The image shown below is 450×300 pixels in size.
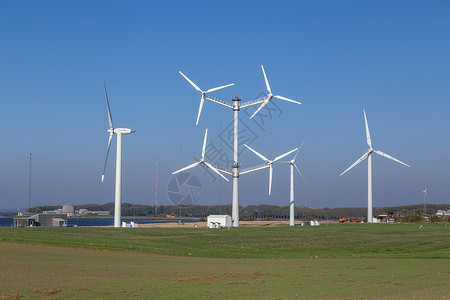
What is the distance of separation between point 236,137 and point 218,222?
18747 mm

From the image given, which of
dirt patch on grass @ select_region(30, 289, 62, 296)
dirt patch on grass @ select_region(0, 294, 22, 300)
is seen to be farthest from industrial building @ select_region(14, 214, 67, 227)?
dirt patch on grass @ select_region(0, 294, 22, 300)

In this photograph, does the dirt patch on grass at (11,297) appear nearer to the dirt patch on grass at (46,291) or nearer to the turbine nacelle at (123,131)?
the dirt patch on grass at (46,291)

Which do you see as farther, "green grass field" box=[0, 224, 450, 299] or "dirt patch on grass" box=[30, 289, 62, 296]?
"green grass field" box=[0, 224, 450, 299]

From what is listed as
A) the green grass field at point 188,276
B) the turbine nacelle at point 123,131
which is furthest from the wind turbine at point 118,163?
the green grass field at point 188,276

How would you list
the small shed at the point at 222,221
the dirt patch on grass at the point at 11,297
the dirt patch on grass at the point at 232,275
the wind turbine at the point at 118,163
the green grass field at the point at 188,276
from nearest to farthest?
the dirt patch on grass at the point at 11,297
the green grass field at the point at 188,276
the dirt patch on grass at the point at 232,275
the wind turbine at the point at 118,163
the small shed at the point at 222,221

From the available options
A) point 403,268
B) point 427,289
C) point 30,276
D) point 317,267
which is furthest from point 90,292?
point 403,268

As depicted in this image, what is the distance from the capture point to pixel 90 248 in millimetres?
42844

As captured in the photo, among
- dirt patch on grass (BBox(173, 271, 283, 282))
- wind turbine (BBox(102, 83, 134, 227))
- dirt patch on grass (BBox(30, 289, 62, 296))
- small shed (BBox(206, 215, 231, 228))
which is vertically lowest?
small shed (BBox(206, 215, 231, 228))

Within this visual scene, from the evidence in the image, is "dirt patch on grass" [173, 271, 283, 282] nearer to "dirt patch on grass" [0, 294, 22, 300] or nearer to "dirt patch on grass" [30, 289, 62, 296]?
"dirt patch on grass" [30, 289, 62, 296]

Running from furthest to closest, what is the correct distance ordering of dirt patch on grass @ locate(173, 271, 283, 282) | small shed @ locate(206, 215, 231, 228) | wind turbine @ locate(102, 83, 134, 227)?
small shed @ locate(206, 215, 231, 228)
wind turbine @ locate(102, 83, 134, 227)
dirt patch on grass @ locate(173, 271, 283, 282)

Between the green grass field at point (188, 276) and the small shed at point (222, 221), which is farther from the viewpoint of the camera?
the small shed at point (222, 221)

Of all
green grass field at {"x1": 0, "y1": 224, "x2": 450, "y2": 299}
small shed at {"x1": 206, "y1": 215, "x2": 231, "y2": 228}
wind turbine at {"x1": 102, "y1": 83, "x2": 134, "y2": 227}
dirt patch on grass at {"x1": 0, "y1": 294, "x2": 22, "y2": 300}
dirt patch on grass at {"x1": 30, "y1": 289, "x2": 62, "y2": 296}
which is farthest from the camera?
small shed at {"x1": 206, "y1": 215, "x2": 231, "y2": 228}

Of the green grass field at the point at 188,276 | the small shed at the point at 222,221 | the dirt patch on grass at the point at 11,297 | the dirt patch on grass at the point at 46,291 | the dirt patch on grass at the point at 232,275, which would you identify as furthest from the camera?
the small shed at the point at 222,221

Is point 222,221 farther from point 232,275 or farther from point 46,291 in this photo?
point 46,291
